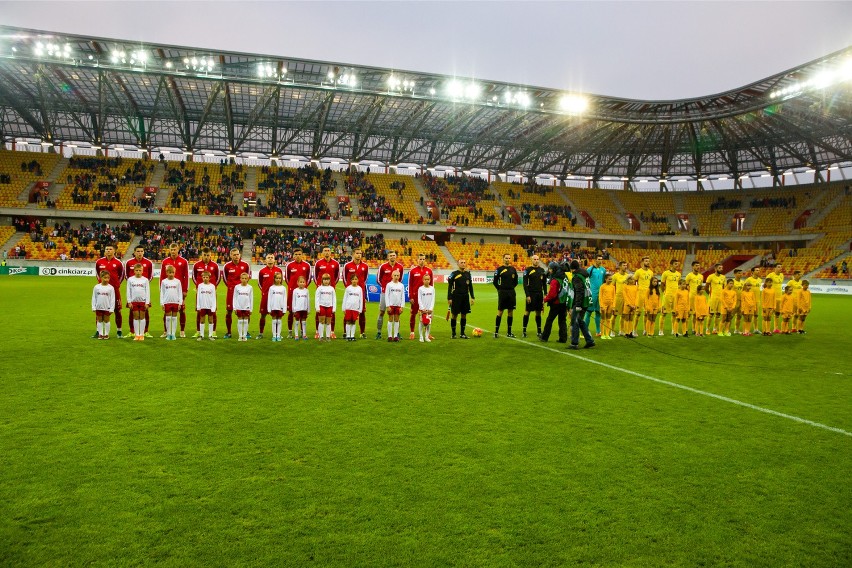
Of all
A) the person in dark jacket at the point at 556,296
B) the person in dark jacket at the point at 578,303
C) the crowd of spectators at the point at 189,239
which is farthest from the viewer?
the crowd of spectators at the point at 189,239

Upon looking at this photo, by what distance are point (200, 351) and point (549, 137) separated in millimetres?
46735

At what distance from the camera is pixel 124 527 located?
359 cm

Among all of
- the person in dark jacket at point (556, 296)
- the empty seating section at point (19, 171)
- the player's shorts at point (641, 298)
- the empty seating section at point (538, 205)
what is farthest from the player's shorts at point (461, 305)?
the empty seating section at point (19, 171)

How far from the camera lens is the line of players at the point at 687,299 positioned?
14.1 m

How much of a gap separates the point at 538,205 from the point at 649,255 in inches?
499

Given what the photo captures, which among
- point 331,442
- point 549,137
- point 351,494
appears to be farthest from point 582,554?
point 549,137

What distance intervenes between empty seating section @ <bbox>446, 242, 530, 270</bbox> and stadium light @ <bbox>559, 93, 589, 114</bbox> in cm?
1356

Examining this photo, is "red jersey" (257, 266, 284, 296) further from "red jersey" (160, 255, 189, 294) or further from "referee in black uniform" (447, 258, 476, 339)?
"referee in black uniform" (447, 258, 476, 339)

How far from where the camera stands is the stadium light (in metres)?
41.1

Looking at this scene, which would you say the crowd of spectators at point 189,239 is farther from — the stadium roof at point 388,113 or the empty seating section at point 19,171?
the stadium roof at point 388,113

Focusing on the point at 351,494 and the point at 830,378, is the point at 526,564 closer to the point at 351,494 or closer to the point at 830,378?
the point at 351,494

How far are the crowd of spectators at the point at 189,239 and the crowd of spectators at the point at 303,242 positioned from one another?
1997 millimetres

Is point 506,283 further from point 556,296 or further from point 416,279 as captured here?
point 416,279

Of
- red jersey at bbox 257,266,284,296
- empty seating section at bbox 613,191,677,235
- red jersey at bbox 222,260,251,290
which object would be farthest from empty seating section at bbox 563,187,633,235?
red jersey at bbox 222,260,251,290
